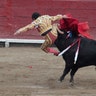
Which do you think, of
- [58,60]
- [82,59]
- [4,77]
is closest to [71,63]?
[82,59]

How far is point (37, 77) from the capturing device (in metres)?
7.26

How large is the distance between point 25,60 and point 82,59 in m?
2.43

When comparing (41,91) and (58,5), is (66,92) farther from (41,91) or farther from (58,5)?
(58,5)

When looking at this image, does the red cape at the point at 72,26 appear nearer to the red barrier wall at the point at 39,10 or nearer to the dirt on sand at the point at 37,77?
the dirt on sand at the point at 37,77

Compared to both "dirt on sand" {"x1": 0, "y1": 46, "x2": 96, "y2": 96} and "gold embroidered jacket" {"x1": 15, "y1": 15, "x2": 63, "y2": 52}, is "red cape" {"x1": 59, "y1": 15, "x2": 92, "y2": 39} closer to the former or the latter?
"gold embroidered jacket" {"x1": 15, "y1": 15, "x2": 63, "y2": 52}

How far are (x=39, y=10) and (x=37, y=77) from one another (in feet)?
13.1

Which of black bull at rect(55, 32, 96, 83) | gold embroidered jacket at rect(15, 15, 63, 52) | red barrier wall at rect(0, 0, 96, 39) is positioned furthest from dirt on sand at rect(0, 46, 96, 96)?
red barrier wall at rect(0, 0, 96, 39)

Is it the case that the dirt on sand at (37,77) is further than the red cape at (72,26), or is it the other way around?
the red cape at (72,26)

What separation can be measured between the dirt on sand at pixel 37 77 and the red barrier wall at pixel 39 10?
1.31 meters

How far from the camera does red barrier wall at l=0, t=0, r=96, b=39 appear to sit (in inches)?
434

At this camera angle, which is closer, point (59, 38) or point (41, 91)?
point (41, 91)

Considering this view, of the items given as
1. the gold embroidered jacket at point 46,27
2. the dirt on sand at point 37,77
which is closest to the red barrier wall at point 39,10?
the dirt on sand at point 37,77

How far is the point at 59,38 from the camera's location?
6.81m

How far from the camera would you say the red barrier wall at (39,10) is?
11.0 m
